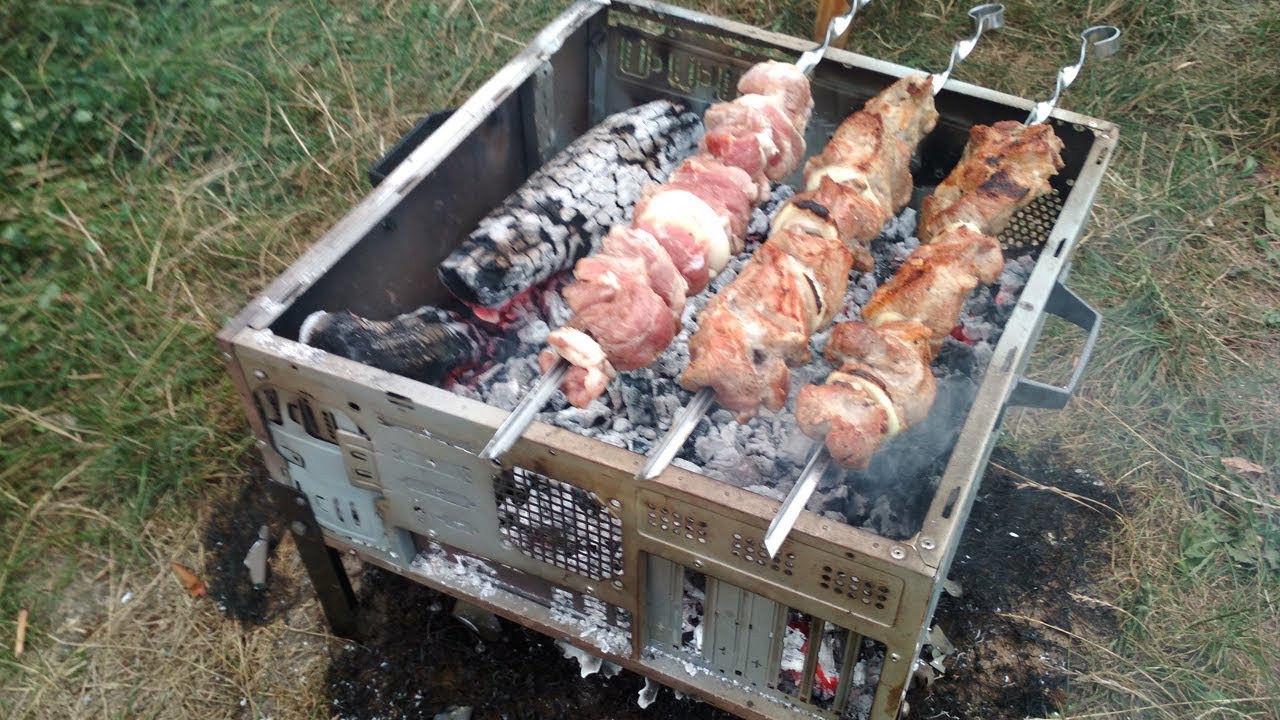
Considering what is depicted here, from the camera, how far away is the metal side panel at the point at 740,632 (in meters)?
2.18

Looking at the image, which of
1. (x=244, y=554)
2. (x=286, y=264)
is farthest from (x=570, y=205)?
(x=286, y=264)

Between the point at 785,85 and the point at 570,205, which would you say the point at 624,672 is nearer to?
the point at 570,205

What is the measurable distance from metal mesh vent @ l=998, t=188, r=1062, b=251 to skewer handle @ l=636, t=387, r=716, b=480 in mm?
1556

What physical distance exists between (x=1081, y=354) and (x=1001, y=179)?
0.55 m

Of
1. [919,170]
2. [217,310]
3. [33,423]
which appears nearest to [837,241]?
[919,170]

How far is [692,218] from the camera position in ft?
8.54

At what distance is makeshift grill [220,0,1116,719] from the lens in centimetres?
196

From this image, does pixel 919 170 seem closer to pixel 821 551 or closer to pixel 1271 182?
pixel 821 551

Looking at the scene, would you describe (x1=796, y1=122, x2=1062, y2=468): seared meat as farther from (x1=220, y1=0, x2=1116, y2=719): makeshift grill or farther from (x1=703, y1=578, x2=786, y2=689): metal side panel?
(x1=703, y1=578, x2=786, y2=689): metal side panel

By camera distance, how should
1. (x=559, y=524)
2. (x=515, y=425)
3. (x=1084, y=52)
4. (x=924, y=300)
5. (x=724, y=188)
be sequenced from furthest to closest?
1. (x=1084, y=52)
2. (x=724, y=188)
3. (x=924, y=300)
4. (x=559, y=524)
5. (x=515, y=425)

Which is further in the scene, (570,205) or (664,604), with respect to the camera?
(570,205)

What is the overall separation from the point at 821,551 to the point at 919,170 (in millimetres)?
1905

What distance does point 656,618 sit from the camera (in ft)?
7.88

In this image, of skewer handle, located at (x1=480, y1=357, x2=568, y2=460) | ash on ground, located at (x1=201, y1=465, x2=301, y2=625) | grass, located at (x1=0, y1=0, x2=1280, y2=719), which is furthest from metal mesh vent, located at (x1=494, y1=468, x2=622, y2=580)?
ash on ground, located at (x1=201, y1=465, x2=301, y2=625)
